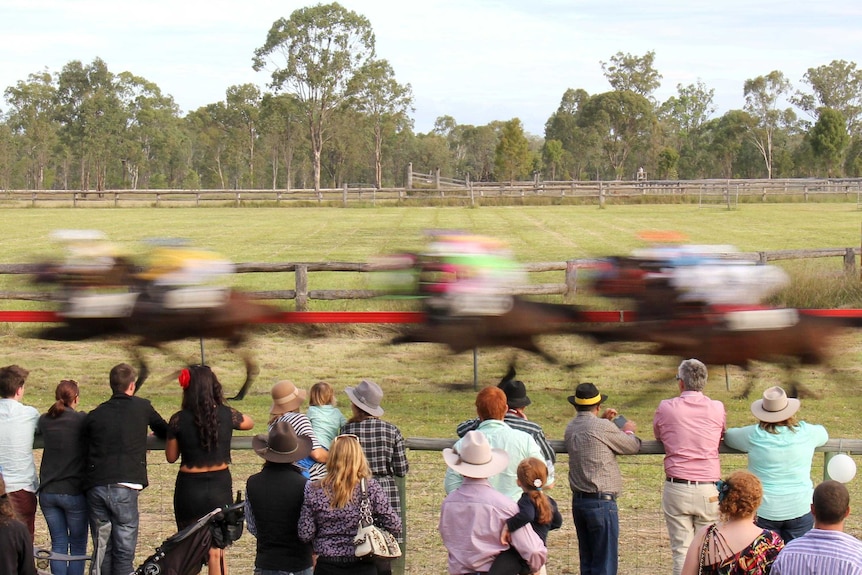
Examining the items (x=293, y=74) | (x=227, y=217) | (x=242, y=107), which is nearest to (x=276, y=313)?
(x=293, y=74)

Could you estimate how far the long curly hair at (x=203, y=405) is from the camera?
5.08m

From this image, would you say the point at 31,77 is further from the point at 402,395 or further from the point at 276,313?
the point at 402,395

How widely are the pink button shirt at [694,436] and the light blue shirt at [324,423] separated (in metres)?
1.98

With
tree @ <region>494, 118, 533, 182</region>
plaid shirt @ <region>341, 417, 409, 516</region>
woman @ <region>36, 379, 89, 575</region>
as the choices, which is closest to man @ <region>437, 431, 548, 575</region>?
plaid shirt @ <region>341, 417, 409, 516</region>

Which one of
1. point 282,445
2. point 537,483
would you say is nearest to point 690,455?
point 537,483

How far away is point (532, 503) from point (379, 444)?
3.31 ft

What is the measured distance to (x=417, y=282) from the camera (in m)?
5.15

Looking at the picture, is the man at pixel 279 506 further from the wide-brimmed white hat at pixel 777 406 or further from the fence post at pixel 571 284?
the fence post at pixel 571 284

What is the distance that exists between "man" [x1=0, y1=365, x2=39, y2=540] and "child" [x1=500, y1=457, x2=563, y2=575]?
2.84 meters

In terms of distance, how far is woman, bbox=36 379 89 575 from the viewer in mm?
5137

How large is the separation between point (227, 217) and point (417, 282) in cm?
1540

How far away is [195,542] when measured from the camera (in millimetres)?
4871

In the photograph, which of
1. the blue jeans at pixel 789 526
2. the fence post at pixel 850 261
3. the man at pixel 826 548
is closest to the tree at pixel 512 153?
the blue jeans at pixel 789 526

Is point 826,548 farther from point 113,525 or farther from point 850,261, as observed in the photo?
point 850,261
